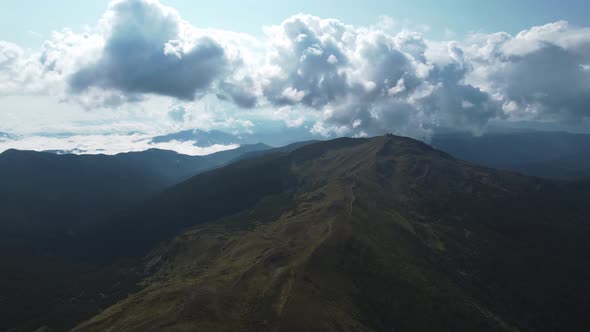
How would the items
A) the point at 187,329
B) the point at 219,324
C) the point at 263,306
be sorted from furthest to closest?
the point at 263,306 < the point at 219,324 < the point at 187,329

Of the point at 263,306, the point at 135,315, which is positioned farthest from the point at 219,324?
the point at 135,315

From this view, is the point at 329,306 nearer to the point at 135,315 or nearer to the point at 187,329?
the point at 187,329

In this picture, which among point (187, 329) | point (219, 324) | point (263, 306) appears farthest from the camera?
point (263, 306)

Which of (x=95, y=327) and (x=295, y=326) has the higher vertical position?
(x=295, y=326)

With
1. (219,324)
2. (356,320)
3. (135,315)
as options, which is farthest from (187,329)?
(356,320)

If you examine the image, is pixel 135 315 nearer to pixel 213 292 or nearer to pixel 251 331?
pixel 213 292

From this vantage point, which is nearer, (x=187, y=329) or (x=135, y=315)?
(x=187, y=329)

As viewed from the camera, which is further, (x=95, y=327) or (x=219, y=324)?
(x=95, y=327)

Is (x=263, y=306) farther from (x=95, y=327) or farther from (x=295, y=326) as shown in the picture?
(x=95, y=327)

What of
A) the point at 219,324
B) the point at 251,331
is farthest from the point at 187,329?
the point at 251,331
